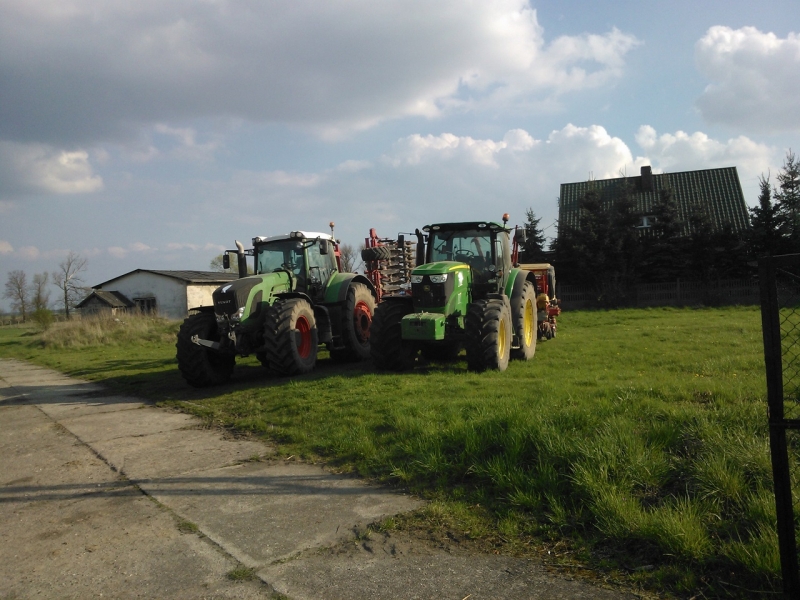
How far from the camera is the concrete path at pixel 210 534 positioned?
350 cm

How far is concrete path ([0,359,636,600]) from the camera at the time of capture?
3.50 metres

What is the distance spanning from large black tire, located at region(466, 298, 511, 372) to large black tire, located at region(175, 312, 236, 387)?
4.28 meters

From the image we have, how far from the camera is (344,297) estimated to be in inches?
474

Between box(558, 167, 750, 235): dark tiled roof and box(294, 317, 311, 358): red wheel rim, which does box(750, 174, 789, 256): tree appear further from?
box(294, 317, 311, 358): red wheel rim

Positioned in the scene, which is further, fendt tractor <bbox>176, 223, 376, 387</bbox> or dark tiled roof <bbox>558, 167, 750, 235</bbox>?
dark tiled roof <bbox>558, 167, 750, 235</bbox>

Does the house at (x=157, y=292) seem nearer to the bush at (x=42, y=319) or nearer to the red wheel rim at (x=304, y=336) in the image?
the bush at (x=42, y=319)

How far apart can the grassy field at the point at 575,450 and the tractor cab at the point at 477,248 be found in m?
1.71

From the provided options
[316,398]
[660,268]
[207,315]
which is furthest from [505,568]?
[660,268]

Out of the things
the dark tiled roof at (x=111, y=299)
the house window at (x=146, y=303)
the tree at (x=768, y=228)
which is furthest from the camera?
the dark tiled roof at (x=111, y=299)

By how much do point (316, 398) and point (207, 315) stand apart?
11.5 ft

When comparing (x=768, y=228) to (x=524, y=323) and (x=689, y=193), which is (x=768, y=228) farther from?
(x=524, y=323)

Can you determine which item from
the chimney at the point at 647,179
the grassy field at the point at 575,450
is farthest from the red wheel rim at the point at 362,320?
the chimney at the point at 647,179

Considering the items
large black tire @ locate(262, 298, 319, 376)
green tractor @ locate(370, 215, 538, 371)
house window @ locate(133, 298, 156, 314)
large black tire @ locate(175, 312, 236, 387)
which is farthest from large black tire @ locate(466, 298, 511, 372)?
house window @ locate(133, 298, 156, 314)

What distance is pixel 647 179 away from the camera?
108ft
